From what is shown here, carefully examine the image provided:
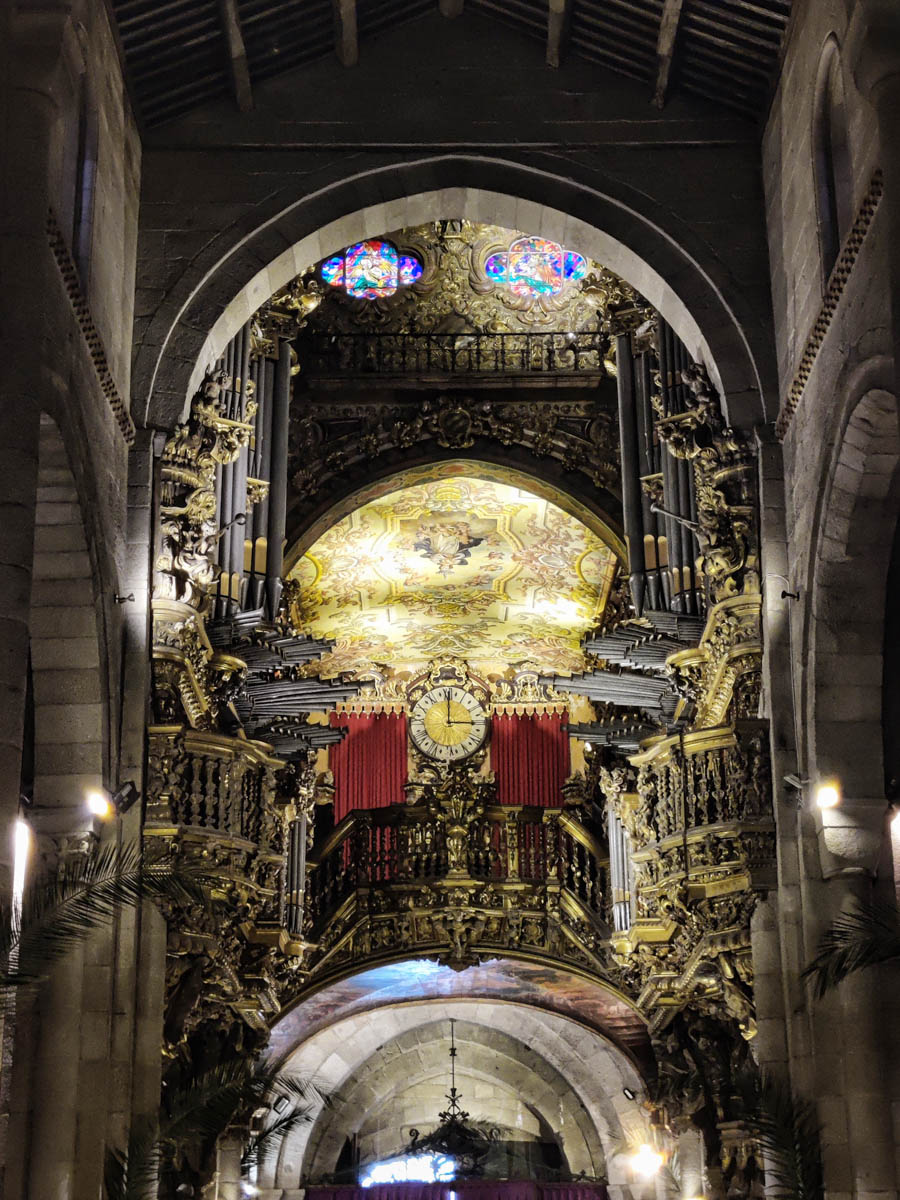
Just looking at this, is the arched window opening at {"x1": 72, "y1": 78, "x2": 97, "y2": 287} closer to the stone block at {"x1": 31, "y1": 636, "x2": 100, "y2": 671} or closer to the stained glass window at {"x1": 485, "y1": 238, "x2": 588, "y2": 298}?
the stone block at {"x1": 31, "y1": 636, "x2": 100, "y2": 671}

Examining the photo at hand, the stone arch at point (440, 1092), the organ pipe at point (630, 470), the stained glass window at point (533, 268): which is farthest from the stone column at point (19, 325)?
the stone arch at point (440, 1092)

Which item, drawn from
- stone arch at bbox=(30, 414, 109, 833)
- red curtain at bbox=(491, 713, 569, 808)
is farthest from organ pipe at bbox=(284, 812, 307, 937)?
stone arch at bbox=(30, 414, 109, 833)

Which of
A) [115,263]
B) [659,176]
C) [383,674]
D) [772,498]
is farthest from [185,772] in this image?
[383,674]

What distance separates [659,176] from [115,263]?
4.88 metres

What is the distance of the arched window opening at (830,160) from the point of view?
1413 cm

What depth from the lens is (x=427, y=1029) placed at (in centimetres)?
3123

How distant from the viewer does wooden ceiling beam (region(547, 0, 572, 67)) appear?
1648cm

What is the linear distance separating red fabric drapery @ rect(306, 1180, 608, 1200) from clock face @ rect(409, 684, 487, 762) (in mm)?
6709

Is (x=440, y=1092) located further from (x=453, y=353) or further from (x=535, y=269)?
(x=535, y=269)

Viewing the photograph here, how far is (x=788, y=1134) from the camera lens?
1338cm

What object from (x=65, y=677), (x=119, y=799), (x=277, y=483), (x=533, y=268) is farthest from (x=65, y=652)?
(x=533, y=268)

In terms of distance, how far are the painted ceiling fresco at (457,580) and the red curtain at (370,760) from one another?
953 millimetres

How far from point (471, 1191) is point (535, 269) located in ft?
47.9

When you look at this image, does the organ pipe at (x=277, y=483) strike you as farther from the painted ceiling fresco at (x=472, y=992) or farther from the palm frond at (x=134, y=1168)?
the palm frond at (x=134, y=1168)
